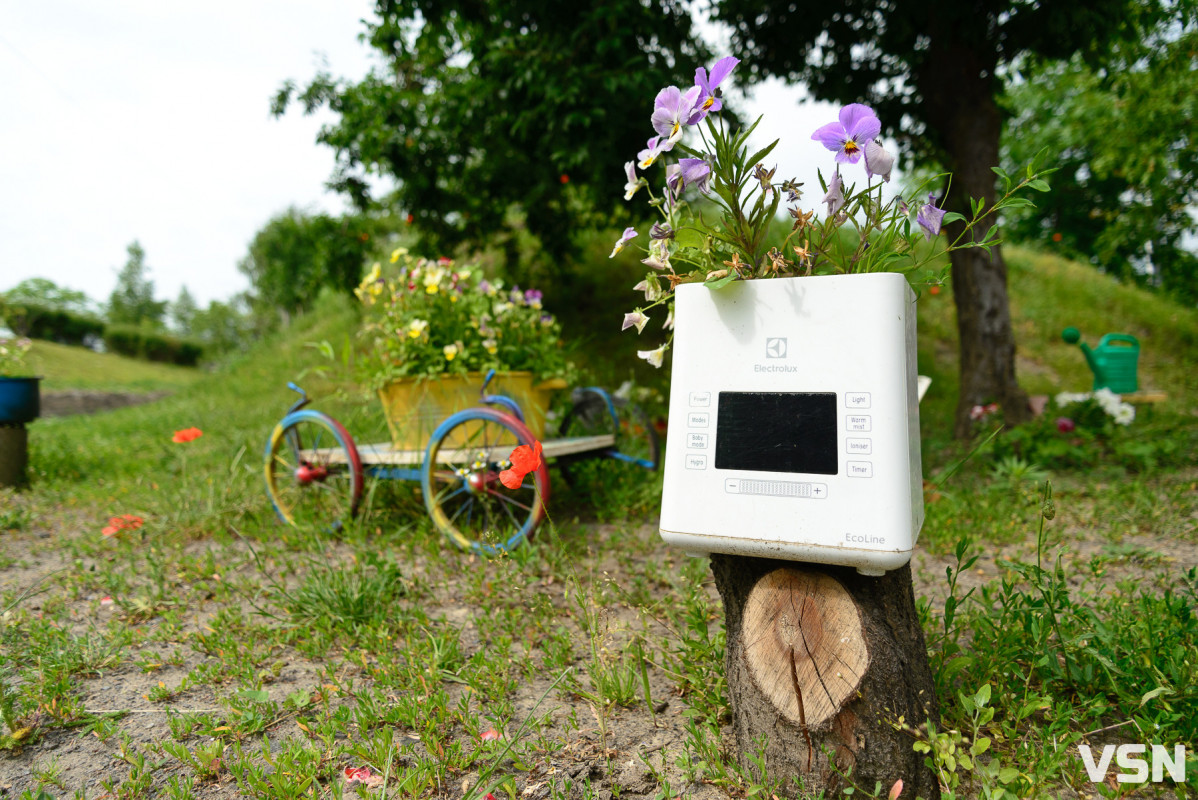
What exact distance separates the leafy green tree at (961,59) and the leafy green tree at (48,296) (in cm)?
1196

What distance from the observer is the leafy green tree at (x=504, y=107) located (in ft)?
13.4

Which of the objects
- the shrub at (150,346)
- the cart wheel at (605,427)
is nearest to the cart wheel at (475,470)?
the cart wheel at (605,427)

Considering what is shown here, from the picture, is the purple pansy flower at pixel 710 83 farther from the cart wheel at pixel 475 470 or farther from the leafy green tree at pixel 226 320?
the leafy green tree at pixel 226 320

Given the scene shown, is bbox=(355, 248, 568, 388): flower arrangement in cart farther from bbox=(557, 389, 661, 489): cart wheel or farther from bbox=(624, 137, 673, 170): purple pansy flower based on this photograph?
bbox=(624, 137, 673, 170): purple pansy flower

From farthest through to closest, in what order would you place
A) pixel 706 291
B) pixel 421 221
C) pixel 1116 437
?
pixel 421 221, pixel 1116 437, pixel 706 291

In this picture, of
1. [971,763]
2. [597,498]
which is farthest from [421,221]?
[971,763]

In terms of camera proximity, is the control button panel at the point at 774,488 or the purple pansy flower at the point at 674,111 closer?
the control button panel at the point at 774,488

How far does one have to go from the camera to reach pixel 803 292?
3.86ft

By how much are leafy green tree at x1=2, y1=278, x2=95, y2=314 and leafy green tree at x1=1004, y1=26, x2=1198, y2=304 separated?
14560 millimetres

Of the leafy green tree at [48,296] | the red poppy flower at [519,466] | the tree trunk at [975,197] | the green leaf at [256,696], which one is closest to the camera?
the red poppy flower at [519,466]

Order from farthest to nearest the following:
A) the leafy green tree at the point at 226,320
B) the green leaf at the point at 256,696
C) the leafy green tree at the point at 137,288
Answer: the leafy green tree at the point at 137,288 → the leafy green tree at the point at 226,320 → the green leaf at the point at 256,696

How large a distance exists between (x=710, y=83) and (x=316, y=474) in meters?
2.42

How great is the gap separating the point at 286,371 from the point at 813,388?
8894 millimetres

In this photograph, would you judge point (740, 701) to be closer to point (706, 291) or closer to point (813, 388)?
point (813, 388)
